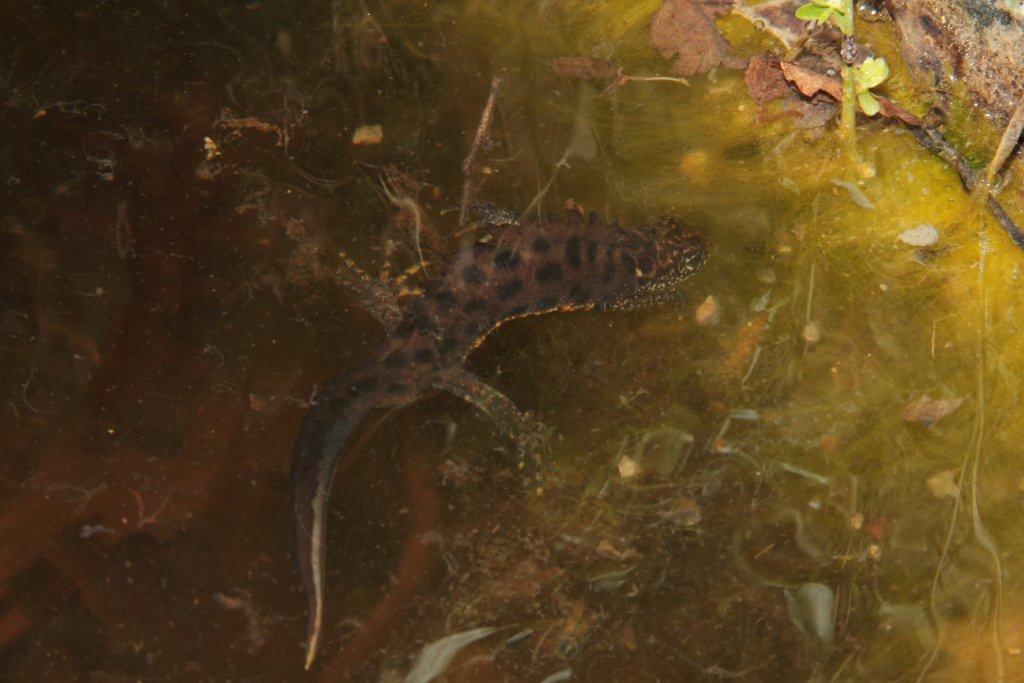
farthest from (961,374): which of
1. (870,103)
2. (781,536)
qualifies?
(870,103)

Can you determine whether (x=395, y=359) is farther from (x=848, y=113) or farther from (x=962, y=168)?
(x=962, y=168)

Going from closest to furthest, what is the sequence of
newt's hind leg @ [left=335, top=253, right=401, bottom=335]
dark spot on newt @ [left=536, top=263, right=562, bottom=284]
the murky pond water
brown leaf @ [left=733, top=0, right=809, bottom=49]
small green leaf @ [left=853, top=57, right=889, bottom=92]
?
small green leaf @ [left=853, top=57, right=889, bottom=92] < the murky pond water < newt's hind leg @ [left=335, top=253, right=401, bottom=335] < dark spot on newt @ [left=536, top=263, right=562, bottom=284] < brown leaf @ [left=733, top=0, right=809, bottom=49]

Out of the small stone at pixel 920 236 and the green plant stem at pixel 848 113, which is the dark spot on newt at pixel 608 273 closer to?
the green plant stem at pixel 848 113

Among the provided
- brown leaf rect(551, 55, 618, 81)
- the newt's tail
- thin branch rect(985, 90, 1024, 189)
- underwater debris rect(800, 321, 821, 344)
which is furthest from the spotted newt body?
thin branch rect(985, 90, 1024, 189)

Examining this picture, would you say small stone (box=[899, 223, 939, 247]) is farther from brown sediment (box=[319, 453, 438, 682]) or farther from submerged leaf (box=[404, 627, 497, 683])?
submerged leaf (box=[404, 627, 497, 683])

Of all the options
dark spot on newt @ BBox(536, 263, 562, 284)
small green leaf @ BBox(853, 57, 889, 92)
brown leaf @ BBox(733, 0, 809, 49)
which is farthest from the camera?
brown leaf @ BBox(733, 0, 809, 49)
